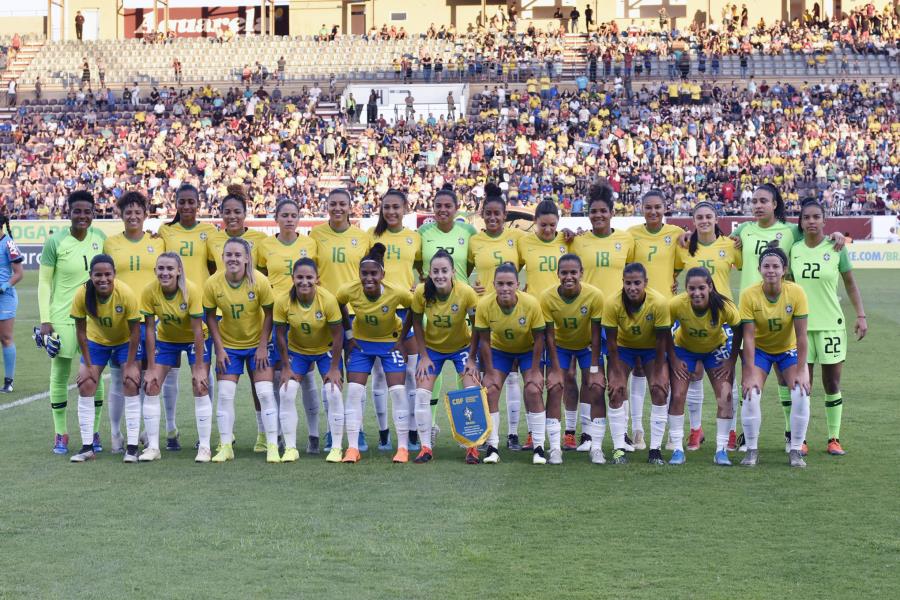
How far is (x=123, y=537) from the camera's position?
680 centimetres

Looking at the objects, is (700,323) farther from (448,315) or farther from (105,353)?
(105,353)

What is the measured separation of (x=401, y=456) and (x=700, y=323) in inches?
93.1

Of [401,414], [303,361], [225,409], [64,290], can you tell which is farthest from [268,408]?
[64,290]

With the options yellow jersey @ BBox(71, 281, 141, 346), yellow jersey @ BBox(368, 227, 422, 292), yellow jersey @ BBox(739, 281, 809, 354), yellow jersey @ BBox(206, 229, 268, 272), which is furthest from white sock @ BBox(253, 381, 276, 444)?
yellow jersey @ BBox(739, 281, 809, 354)

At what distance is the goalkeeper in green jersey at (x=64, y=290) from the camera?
950cm

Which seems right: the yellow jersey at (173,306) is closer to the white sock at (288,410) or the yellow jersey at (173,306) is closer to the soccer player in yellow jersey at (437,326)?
the white sock at (288,410)

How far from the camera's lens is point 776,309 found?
8.85 metres

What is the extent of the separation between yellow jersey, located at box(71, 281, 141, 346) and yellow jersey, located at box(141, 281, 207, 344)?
0.10 meters

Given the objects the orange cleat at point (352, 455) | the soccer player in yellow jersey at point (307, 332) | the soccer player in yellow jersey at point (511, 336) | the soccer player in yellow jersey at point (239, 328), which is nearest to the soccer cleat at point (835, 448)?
the soccer player in yellow jersey at point (511, 336)

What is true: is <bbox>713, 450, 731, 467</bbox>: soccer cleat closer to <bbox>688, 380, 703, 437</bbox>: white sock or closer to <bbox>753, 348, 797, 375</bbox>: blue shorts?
<bbox>688, 380, 703, 437</bbox>: white sock

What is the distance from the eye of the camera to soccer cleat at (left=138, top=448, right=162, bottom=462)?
9.08m

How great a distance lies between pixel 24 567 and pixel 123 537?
69 cm

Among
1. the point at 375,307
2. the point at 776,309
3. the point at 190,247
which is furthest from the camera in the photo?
the point at 190,247

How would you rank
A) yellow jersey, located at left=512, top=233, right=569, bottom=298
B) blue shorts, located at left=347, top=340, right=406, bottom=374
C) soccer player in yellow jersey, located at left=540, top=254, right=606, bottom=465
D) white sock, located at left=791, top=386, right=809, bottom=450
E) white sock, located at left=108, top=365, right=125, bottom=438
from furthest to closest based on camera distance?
yellow jersey, located at left=512, top=233, right=569, bottom=298
white sock, located at left=108, top=365, right=125, bottom=438
blue shorts, located at left=347, top=340, right=406, bottom=374
soccer player in yellow jersey, located at left=540, top=254, right=606, bottom=465
white sock, located at left=791, top=386, right=809, bottom=450
